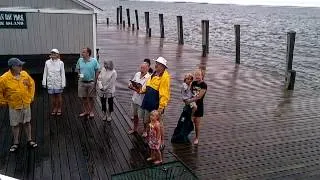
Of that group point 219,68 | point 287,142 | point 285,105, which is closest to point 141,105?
point 287,142

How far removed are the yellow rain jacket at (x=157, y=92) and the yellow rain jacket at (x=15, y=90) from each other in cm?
228

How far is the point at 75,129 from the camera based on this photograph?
8.78 metres

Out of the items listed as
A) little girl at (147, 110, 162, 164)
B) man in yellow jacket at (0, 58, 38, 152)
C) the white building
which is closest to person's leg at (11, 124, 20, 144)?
man in yellow jacket at (0, 58, 38, 152)

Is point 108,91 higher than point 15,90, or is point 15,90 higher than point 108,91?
point 15,90

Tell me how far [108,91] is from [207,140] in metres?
2.61

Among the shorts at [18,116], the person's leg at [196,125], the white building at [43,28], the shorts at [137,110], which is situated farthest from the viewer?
the white building at [43,28]

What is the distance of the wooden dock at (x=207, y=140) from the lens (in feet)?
23.1

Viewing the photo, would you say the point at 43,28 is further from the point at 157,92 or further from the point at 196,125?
the point at 196,125

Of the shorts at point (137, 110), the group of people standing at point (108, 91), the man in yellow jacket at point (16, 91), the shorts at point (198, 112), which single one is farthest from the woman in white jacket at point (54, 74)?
the shorts at point (198, 112)

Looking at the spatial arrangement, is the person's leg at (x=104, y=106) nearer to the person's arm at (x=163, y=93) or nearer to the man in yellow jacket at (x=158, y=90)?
the man in yellow jacket at (x=158, y=90)

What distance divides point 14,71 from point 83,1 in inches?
252

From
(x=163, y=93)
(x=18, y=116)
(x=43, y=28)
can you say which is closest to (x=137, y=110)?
(x=163, y=93)

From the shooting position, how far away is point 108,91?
877cm

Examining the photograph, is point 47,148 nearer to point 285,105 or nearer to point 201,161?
point 201,161
